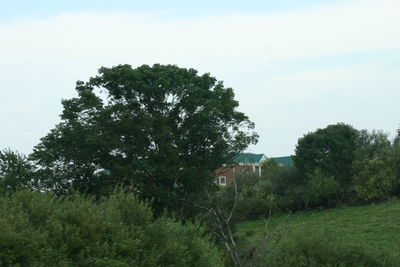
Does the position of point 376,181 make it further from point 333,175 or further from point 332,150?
point 332,150

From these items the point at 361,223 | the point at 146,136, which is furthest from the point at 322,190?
the point at 146,136

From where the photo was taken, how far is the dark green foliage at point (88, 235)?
1513cm

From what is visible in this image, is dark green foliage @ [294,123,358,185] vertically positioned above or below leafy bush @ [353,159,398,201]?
above

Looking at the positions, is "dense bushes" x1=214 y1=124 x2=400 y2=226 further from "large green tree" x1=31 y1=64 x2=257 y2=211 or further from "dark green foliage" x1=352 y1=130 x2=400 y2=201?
"large green tree" x1=31 y1=64 x2=257 y2=211

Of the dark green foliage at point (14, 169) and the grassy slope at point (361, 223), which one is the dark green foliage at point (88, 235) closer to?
the grassy slope at point (361, 223)

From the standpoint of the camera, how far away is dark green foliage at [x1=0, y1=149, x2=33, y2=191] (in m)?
41.8

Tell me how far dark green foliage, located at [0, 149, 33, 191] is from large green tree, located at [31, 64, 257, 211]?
90cm

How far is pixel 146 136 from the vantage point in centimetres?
4266

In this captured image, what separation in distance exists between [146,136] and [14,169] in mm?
8710

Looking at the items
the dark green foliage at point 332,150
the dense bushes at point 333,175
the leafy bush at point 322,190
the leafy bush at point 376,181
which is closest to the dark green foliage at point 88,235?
the dense bushes at point 333,175

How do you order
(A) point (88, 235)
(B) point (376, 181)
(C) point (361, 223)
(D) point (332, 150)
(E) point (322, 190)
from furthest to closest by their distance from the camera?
(D) point (332, 150) < (E) point (322, 190) < (B) point (376, 181) < (C) point (361, 223) < (A) point (88, 235)

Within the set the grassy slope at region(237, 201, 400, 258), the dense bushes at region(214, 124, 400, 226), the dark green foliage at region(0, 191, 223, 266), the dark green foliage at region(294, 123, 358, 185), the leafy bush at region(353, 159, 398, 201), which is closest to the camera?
the dark green foliage at region(0, 191, 223, 266)

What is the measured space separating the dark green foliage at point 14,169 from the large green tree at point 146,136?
2.94ft

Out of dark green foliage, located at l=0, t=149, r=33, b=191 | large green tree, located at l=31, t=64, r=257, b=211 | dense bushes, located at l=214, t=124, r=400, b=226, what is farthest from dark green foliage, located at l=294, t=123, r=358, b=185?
dark green foliage, located at l=0, t=149, r=33, b=191
